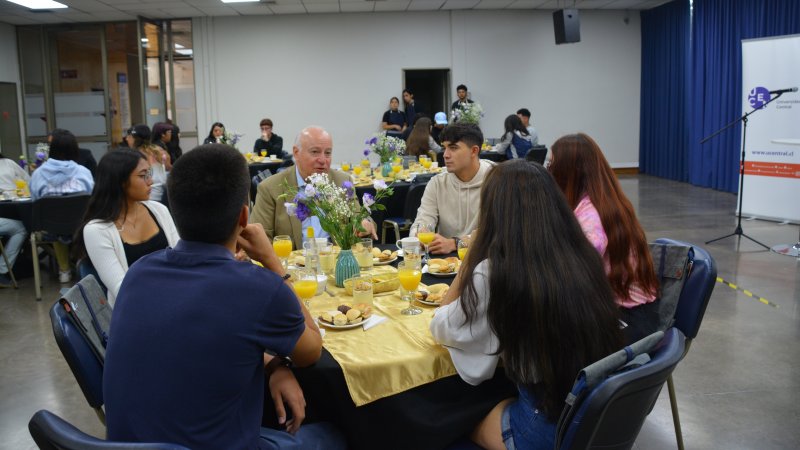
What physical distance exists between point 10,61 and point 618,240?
13987mm

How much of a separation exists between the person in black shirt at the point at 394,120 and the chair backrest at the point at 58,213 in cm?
813

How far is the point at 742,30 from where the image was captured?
999 cm

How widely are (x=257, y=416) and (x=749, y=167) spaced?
8.40 meters

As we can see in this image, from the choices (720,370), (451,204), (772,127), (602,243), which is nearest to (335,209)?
(602,243)

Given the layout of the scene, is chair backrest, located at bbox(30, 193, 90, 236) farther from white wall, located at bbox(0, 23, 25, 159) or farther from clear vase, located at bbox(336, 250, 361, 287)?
white wall, located at bbox(0, 23, 25, 159)

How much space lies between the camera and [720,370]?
3.60 metres

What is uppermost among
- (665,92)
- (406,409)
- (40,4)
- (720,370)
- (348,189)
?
(40,4)

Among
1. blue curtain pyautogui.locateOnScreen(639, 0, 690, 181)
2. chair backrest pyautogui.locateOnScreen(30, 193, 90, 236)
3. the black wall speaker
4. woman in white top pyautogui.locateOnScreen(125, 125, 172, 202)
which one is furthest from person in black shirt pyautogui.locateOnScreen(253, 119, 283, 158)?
blue curtain pyautogui.locateOnScreen(639, 0, 690, 181)

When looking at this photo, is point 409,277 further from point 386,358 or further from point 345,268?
point 386,358

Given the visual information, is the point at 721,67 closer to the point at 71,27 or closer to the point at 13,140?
the point at 71,27

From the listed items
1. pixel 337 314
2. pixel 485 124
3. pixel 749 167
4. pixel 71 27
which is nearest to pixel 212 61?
pixel 71 27

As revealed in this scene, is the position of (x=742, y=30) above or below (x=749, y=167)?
above

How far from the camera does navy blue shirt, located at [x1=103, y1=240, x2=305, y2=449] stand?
4.28ft

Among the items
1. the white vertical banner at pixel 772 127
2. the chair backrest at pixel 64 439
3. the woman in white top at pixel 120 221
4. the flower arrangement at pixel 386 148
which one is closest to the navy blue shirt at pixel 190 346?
the chair backrest at pixel 64 439
